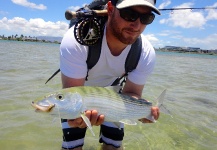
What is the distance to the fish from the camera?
9.48 feet

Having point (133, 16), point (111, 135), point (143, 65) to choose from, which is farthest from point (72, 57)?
point (111, 135)

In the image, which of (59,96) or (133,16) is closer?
(59,96)

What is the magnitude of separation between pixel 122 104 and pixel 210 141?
338 centimetres

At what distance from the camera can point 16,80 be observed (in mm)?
10383

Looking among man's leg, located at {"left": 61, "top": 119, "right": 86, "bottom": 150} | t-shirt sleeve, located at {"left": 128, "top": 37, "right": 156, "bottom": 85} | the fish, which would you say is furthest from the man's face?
man's leg, located at {"left": 61, "top": 119, "right": 86, "bottom": 150}

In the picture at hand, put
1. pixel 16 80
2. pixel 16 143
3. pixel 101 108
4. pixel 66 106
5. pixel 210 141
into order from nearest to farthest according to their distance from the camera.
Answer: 1. pixel 66 106
2. pixel 101 108
3. pixel 16 143
4. pixel 210 141
5. pixel 16 80

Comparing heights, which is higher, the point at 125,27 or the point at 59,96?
the point at 125,27

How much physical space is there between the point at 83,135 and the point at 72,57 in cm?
137

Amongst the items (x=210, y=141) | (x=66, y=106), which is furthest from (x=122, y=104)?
(x=210, y=141)

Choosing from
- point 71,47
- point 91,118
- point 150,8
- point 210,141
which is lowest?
point 210,141

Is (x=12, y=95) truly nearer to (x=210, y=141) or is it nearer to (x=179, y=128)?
(x=179, y=128)

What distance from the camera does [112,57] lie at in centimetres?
385

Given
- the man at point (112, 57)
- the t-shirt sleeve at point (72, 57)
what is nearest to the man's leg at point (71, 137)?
the man at point (112, 57)

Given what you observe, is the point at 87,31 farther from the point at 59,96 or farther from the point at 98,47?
the point at 59,96
